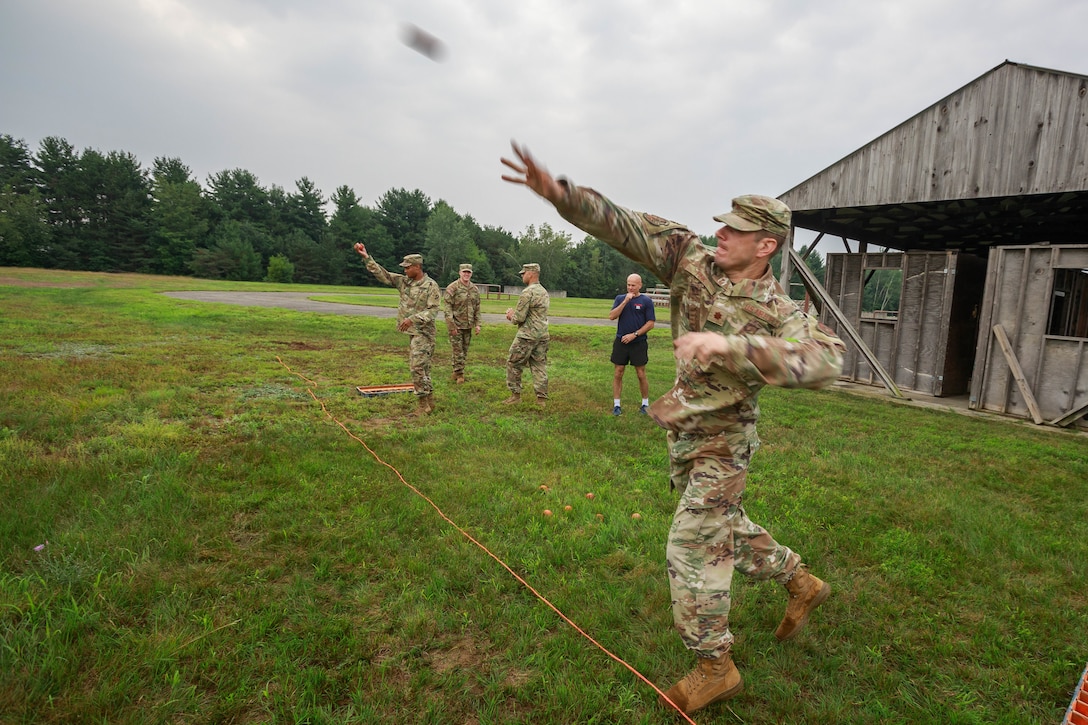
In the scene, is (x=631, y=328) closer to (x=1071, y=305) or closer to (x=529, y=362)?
(x=529, y=362)

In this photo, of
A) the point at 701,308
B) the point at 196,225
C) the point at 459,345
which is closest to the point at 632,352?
the point at 459,345

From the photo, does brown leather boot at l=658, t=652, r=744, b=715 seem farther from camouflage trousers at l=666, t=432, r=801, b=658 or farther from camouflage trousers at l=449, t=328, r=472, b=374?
camouflage trousers at l=449, t=328, r=472, b=374

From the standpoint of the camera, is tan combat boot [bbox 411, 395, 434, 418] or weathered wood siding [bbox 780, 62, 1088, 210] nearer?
tan combat boot [bbox 411, 395, 434, 418]

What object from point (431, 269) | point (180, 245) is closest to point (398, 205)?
point (431, 269)

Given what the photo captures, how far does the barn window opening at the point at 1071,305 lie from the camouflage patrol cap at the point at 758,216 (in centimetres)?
1179

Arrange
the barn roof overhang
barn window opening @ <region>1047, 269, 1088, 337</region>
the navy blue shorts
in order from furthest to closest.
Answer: barn window opening @ <region>1047, 269, 1088, 337</region>
the barn roof overhang
the navy blue shorts

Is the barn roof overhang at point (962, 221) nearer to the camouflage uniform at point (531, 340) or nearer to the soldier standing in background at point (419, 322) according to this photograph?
the camouflage uniform at point (531, 340)

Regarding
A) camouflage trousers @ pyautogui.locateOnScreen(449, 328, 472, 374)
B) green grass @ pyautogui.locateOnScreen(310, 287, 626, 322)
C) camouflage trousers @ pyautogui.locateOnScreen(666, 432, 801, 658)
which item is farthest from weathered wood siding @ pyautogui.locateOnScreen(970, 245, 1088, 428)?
green grass @ pyautogui.locateOnScreen(310, 287, 626, 322)

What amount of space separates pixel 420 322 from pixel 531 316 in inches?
68.5

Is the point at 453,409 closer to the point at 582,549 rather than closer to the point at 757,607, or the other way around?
the point at 582,549

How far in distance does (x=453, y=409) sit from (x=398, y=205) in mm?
68597

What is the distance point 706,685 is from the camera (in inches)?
102

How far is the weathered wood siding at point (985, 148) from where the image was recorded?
8477 mm

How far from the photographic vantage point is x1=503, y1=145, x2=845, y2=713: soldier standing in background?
8.07ft
